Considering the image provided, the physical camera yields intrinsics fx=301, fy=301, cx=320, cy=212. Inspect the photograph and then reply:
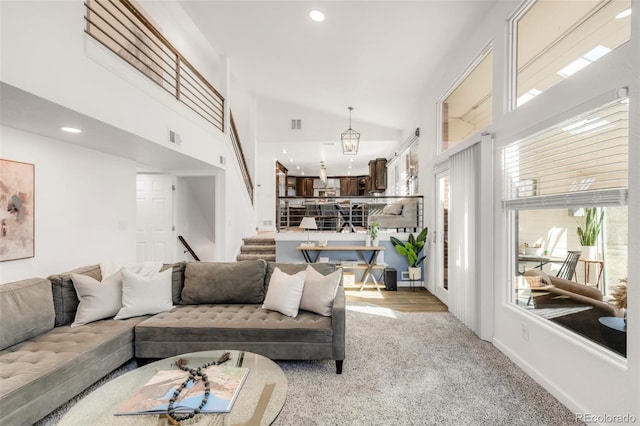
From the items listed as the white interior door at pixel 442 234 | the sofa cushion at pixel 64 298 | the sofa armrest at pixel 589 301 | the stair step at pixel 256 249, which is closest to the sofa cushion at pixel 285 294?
the sofa cushion at pixel 64 298

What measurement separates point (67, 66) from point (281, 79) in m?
4.06

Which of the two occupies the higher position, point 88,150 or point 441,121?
point 441,121

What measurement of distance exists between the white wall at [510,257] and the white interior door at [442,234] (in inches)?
61.7

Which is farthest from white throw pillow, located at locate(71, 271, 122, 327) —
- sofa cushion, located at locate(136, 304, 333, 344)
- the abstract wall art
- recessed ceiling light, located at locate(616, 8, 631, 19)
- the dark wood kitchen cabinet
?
the dark wood kitchen cabinet

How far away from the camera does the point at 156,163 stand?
517 centimetres

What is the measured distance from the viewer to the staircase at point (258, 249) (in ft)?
21.0

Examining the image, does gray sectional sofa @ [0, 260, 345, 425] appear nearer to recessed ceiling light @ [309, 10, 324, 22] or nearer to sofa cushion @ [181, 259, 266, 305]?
sofa cushion @ [181, 259, 266, 305]

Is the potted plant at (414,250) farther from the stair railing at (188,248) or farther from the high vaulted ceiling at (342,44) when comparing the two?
the stair railing at (188,248)

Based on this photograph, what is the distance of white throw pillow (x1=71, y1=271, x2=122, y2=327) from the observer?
8.73ft

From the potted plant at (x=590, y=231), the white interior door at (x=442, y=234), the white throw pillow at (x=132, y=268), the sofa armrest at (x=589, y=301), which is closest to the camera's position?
the sofa armrest at (x=589, y=301)

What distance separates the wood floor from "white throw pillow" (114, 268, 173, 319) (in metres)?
2.76

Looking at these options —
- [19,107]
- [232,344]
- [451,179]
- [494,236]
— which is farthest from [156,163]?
[494,236]

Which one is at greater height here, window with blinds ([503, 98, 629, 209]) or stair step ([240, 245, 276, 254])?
window with blinds ([503, 98, 629, 209])

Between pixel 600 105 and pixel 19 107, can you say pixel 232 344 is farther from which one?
pixel 600 105
